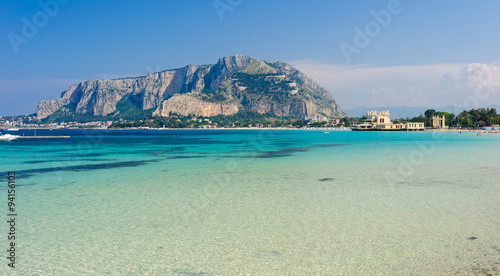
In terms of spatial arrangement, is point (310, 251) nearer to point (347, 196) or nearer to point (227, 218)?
point (227, 218)

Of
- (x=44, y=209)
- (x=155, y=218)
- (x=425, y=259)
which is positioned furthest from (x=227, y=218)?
(x=44, y=209)

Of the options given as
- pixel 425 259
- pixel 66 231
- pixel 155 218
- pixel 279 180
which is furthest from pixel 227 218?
pixel 279 180

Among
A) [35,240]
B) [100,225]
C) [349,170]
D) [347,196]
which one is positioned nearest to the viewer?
[35,240]

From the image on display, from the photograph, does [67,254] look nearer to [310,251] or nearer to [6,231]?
[6,231]

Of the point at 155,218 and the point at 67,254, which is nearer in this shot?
the point at 67,254

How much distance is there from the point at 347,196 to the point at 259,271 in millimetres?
11447

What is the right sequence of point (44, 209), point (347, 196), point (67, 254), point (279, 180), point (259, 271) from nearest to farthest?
point (259, 271)
point (67, 254)
point (44, 209)
point (347, 196)
point (279, 180)

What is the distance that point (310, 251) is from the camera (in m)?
11.1

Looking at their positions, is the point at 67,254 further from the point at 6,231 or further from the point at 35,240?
the point at 6,231

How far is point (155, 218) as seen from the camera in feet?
49.9

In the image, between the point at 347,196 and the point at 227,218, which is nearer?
the point at 227,218

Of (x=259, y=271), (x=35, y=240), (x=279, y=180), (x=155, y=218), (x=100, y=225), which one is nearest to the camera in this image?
(x=259, y=271)

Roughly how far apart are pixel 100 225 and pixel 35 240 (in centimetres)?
233

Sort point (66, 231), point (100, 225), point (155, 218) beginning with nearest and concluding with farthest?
point (66, 231)
point (100, 225)
point (155, 218)
